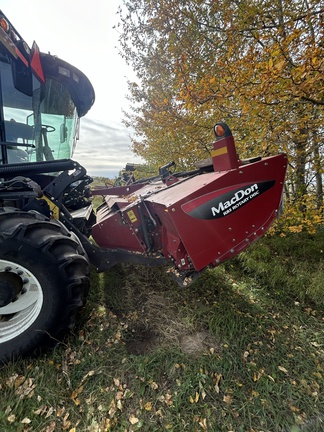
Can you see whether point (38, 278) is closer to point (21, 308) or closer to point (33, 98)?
point (21, 308)

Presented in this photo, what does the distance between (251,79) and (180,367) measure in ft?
10.3

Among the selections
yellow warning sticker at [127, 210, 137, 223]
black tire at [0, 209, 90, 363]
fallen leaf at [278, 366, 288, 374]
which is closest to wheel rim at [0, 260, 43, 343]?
black tire at [0, 209, 90, 363]

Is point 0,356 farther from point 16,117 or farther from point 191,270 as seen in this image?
point 16,117

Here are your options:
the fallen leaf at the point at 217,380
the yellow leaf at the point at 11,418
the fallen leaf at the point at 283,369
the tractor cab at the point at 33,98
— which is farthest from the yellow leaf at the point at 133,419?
the tractor cab at the point at 33,98

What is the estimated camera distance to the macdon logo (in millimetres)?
1845

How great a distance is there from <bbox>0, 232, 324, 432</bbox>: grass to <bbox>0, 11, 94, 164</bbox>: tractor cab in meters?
1.92

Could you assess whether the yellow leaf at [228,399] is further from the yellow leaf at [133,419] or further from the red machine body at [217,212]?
the red machine body at [217,212]

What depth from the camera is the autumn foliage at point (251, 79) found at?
2.51 meters

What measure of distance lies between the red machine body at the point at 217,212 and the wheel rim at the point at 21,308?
98 centimetres

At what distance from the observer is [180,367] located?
1856 mm

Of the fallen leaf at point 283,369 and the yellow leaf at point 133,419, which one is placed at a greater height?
the yellow leaf at point 133,419

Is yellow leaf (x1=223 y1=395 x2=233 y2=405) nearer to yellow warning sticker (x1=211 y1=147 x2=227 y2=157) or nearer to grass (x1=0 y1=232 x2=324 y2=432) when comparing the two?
grass (x1=0 y1=232 x2=324 y2=432)

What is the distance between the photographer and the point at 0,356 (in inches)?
69.0

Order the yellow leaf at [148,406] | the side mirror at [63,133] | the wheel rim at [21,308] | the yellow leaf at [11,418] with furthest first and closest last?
1. the side mirror at [63,133]
2. the wheel rim at [21,308]
3. the yellow leaf at [148,406]
4. the yellow leaf at [11,418]
